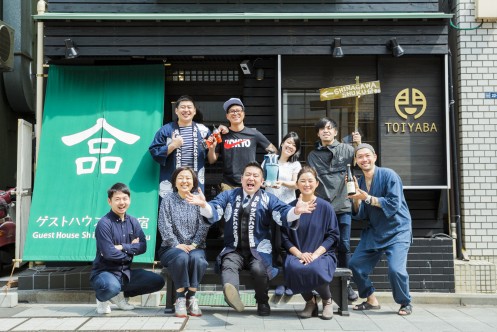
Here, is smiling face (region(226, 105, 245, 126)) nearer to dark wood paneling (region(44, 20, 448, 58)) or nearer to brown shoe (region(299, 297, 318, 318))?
dark wood paneling (region(44, 20, 448, 58))

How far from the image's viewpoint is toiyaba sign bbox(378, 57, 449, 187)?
9.00 meters

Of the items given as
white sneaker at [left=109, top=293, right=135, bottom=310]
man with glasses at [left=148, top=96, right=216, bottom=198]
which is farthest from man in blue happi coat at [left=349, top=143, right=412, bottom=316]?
white sneaker at [left=109, top=293, right=135, bottom=310]

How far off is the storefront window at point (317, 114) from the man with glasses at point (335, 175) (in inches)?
51.7

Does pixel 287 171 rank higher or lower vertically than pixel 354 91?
lower

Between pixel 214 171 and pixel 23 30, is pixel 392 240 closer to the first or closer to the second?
pixel 214 171

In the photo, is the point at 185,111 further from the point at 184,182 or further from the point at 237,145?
the point at 184,182

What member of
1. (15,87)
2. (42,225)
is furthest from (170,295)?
(15,87)

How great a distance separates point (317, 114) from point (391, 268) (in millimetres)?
3302

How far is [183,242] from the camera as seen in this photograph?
6910 millimetres

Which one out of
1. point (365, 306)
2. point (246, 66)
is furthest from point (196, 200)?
point (246, 66)

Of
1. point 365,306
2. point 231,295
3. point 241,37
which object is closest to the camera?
point 231,295

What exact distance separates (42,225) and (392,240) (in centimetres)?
515

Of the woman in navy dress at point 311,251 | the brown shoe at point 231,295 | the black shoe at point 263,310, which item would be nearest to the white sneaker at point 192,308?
the black shoe at point 263,310

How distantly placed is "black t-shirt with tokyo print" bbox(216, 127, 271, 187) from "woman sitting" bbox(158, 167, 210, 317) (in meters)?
1.13
